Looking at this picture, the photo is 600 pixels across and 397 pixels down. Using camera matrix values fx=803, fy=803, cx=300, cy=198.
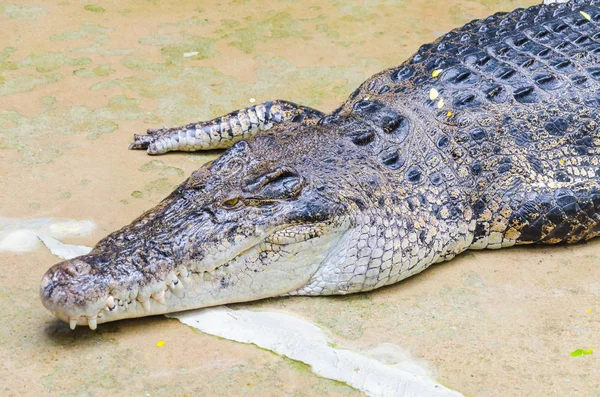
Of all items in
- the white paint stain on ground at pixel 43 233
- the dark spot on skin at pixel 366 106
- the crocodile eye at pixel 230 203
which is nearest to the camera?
the crocodile eye at pixel 230 203

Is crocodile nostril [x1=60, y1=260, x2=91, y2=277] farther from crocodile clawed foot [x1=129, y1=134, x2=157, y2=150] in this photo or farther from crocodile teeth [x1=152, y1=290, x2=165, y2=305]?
crocodile clawed foot [x1=129, y1=134, x2=157, y2=150]

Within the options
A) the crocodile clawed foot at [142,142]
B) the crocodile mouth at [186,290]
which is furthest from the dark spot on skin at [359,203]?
the crocodile clawed foot at [142,142]

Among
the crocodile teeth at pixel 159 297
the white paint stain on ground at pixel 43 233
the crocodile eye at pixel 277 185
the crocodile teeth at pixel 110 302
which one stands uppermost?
the crocodile eye at pixel 277 185

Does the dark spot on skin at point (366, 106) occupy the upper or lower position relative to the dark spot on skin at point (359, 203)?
upper

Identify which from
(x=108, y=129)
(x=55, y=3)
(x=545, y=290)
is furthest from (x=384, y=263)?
(x=55, y=3)

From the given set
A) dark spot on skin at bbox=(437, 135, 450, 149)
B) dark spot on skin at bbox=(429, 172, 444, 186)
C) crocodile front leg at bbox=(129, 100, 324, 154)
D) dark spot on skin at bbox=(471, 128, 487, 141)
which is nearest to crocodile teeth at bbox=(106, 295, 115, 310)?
dark spot on skin at bbox=(429, 172, 444, 186)

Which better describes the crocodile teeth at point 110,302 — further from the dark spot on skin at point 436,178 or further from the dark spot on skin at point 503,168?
the dark spot on skin at point 503,168

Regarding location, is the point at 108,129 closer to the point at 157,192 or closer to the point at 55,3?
the point at 157,192
